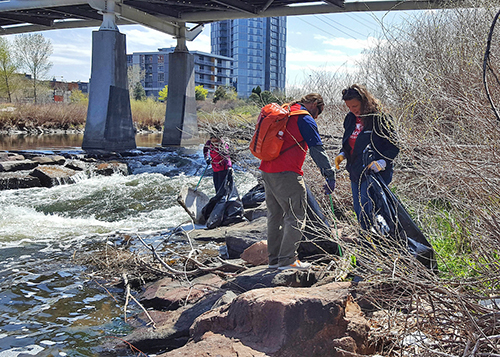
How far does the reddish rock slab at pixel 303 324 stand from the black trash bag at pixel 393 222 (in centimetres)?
66

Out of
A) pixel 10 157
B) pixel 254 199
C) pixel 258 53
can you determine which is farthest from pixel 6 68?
pixel 258 53

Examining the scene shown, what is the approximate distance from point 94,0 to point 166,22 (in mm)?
5220

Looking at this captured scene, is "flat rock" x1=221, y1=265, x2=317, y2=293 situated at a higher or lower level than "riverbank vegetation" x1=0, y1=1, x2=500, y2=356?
lower

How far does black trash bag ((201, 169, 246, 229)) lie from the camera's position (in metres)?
7.81

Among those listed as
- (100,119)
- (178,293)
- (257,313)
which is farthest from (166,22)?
(257,313)

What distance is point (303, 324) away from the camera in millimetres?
2875

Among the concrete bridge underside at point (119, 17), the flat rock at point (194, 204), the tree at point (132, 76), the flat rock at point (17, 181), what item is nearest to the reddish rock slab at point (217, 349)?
the flat rock at point (194, 204)

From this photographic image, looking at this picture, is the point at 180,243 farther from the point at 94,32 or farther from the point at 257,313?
the point at 94,32

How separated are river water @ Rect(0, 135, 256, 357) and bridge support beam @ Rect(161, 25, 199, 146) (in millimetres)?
9766

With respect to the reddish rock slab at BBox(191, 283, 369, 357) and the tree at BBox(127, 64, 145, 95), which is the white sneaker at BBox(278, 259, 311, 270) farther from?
the tree at BBox(127, 64, 145, 95)

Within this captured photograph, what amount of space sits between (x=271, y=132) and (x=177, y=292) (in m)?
1.94

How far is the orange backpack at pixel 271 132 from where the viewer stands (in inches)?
159

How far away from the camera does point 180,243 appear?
7.18m

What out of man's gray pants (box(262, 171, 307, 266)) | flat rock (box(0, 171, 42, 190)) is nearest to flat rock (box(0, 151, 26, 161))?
flat rock (box(0, 171, 42, 190))
